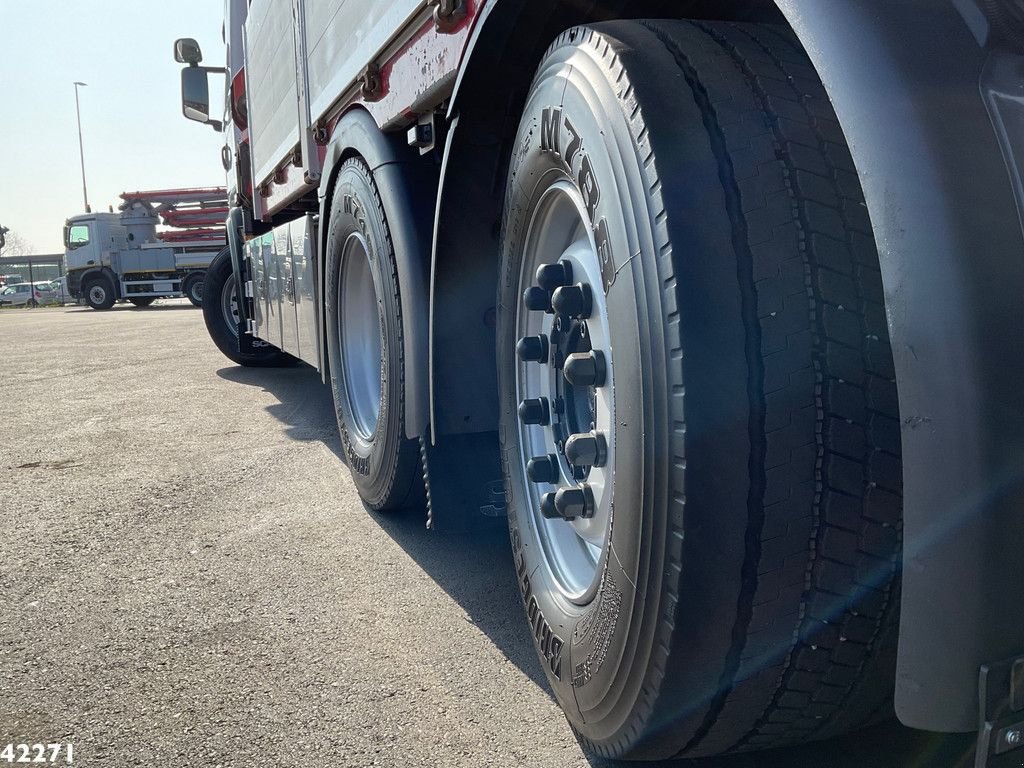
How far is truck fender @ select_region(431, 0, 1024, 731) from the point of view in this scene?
873 millimetres

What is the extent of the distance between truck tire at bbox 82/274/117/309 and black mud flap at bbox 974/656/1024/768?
2506cm

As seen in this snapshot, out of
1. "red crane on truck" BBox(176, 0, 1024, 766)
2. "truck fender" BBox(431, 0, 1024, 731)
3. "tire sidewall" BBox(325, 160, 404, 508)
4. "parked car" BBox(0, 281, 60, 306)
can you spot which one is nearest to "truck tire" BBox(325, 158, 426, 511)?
"tire sidewall" BBox(325, 160, 404, 508)

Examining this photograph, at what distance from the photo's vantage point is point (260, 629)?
2146mm

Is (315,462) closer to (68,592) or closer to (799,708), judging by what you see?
(68,592)

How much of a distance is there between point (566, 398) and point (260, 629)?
0.98m

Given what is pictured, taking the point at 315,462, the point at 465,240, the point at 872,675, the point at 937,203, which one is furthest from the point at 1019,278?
the point at 315,462

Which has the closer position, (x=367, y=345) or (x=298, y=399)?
(x=367, y=345)

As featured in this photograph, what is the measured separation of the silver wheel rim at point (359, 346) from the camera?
10.8 feet

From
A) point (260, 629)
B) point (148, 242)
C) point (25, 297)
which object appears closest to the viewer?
point (260, 629)

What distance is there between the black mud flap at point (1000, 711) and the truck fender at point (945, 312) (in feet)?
0.03

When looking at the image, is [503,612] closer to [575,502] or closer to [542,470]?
[542,470]

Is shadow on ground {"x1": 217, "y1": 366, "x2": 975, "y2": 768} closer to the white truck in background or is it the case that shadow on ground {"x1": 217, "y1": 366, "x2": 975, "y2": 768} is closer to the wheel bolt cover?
the wheel bolt cover

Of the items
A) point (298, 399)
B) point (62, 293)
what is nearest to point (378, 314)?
point (298, 399)

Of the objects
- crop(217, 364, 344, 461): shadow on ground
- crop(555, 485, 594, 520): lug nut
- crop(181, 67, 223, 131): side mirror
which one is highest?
crop(181, 67, 223, 131): side mirror
